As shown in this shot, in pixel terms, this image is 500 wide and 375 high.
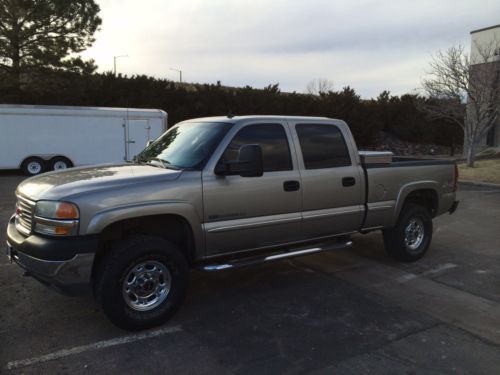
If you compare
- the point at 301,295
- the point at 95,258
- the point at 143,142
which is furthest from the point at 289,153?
the point at 143,142

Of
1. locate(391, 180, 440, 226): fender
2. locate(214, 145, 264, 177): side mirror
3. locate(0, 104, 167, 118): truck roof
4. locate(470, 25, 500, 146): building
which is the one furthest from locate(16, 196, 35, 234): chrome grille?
locate(470, 25, 500, 146): building

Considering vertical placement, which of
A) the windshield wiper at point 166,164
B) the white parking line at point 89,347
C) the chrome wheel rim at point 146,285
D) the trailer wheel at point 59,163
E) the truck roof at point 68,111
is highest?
the truck roof at point 68,111

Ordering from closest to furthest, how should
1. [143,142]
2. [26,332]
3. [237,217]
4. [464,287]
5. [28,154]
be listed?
[26,332]
[237,217]
[464,287]
[28,154]
[143,142]

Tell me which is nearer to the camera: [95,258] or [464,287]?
[95,258]

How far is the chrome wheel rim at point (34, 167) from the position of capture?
1762 centimetres

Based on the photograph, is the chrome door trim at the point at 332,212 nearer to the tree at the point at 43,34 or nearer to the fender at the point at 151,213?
the fender at the point at 151,213

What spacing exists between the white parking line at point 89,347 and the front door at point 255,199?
2.94 feet

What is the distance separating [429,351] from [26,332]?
138 inches

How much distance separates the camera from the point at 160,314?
417cm

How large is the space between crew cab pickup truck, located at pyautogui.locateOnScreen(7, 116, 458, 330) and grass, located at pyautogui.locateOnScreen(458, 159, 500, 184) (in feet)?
36.0

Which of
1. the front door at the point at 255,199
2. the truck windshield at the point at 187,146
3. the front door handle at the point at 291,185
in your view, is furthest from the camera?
the front door handle at the point at 291,185

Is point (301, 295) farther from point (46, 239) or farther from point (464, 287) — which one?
point (46, 239)

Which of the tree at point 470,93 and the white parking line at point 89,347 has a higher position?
the tree at point 470,93

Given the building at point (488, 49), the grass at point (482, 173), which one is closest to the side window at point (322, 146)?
the grass at point (482, 173)
